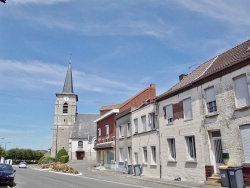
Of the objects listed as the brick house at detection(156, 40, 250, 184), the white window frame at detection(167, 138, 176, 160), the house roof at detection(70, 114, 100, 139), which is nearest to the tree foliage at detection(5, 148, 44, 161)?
the house roof at detection(70, 114, 100, 139)

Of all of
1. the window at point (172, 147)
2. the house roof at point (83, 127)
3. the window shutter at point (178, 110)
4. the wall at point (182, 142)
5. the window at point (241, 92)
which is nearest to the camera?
the window at point (241, 92)

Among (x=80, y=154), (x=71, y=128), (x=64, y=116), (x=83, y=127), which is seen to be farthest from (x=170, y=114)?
(x=64, y=116)

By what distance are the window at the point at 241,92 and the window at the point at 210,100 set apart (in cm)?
189

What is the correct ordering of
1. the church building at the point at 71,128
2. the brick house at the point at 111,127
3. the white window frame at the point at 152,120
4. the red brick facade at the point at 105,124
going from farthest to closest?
the church building at the point at 71,128
the red brick facade at the point at 105,124
the brick house at the point at 111,127
the white window frame at the point at 152,120

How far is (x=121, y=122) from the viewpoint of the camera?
104 ft

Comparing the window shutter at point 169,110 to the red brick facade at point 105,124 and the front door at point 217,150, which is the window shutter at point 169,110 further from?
the red brick facade at point 105,124

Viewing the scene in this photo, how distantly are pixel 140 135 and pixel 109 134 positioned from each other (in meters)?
10.2

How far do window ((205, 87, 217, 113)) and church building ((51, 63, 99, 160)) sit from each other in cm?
5381

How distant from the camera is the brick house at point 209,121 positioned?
14.8 m

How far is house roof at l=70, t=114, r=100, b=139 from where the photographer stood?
7056cm

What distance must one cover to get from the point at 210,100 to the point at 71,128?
60.2 metres

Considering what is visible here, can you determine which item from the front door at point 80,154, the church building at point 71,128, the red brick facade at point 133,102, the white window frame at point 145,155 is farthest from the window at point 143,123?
the front door at point 80,154

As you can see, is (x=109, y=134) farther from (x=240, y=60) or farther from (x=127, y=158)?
(x=240, y=60)

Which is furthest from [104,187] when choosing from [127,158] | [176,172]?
[127,158]
